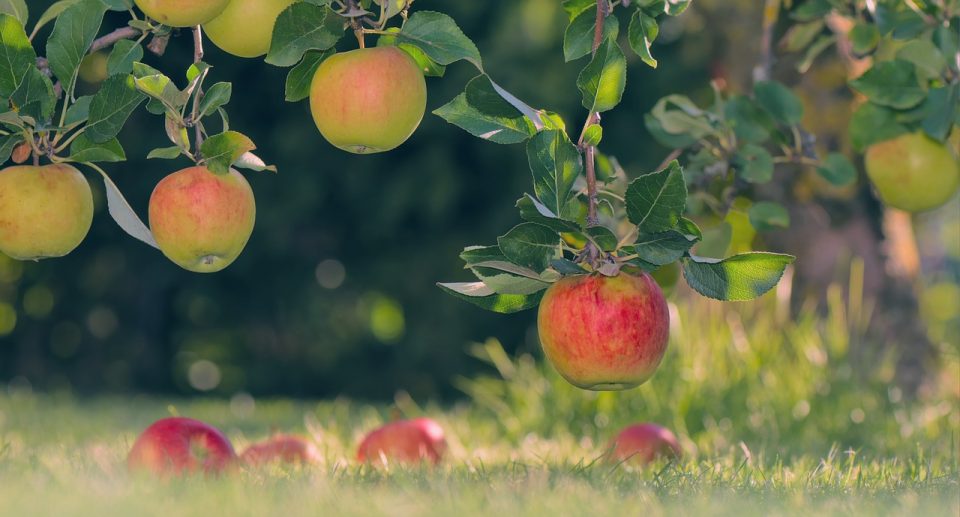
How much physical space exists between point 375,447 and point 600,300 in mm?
1230

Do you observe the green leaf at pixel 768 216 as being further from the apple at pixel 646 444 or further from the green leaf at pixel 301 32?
the green leaf at pixel 301 32

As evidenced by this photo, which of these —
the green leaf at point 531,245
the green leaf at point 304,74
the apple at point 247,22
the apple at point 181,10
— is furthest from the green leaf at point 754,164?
the apple at point 181,10

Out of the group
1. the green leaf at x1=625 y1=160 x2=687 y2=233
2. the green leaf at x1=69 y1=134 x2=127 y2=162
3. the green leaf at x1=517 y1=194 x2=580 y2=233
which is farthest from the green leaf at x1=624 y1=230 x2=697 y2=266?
the green leaf at x1=69 y1=134 x2=127 y2=162

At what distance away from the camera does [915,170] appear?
246 cm

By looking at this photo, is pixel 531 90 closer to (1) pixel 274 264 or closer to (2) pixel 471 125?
(1) pixel 274 264

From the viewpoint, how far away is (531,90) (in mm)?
5250

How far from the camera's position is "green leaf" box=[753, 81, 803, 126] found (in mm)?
2494

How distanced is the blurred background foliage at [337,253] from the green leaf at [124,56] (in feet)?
9.64

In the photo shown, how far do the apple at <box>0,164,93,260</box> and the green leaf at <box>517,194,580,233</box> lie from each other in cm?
77

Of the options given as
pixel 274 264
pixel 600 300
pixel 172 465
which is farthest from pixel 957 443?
pixel 274 264

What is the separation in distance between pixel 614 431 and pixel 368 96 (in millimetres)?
2127

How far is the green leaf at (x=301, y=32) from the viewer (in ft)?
5.62

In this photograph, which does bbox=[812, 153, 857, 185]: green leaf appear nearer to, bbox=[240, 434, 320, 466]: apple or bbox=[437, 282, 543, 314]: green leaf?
bbox=[437, 282, 543, 314]: green leaf

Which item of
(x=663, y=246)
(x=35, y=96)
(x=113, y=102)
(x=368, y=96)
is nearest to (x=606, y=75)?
(x=663, y=246)
